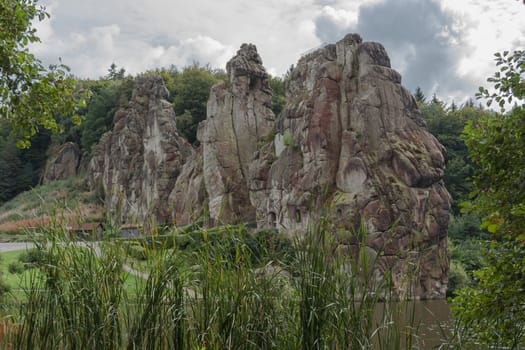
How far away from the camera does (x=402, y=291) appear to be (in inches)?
185

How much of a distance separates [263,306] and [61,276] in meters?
1.80

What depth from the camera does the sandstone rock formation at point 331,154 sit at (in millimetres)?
23250

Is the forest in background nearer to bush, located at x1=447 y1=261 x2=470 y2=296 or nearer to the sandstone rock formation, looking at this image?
bush, located at x1=447 y1=261 x2=470 y2=296

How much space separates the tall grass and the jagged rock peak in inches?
1158

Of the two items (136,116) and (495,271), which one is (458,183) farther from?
(495,271)

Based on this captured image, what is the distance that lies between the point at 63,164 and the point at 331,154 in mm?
40515

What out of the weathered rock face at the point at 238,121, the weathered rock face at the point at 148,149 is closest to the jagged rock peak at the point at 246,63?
the weathered rock face at the point at 238,121

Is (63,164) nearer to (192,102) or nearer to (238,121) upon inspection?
(192,102)

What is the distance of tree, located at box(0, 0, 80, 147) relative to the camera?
8086 millimetres

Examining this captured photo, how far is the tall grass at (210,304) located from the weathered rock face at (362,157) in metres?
17.4

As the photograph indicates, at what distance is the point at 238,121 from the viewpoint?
112 feet

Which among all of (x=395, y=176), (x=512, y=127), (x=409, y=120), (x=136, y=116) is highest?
(x=136, y=116)

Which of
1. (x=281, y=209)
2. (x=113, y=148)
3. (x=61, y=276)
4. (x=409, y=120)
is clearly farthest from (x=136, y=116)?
(x=61, y=276)

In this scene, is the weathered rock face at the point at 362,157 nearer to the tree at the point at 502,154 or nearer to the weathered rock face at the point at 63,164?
the tree at the point at 502,154
